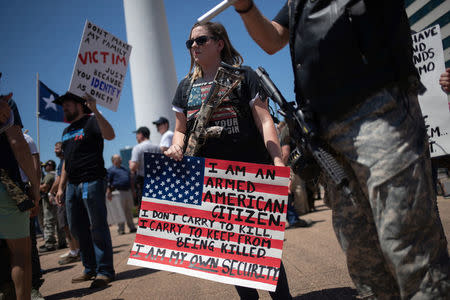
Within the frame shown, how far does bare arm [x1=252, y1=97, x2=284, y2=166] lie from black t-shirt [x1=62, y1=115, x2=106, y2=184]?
2750 millimetres

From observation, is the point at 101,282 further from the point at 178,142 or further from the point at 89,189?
the point at 178,142

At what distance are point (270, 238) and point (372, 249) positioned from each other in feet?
2.49

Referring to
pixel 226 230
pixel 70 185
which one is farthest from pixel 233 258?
pixel 70 185

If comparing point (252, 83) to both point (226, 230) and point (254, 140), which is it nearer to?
point (254, 140)

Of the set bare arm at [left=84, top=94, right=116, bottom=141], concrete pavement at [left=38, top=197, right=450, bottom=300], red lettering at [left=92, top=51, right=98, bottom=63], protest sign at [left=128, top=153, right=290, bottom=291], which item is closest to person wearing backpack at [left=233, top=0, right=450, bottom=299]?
protest sign at [left=128, top=153, right=290, bottom=291]

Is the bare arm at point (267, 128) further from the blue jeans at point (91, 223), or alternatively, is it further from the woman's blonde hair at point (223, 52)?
the blue jeans at point (91, 223)

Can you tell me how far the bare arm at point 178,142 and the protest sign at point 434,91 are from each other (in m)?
2.68

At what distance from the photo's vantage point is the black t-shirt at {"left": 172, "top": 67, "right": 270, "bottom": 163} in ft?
7.55

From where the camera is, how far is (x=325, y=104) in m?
1.49

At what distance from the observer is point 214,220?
7.44 ft

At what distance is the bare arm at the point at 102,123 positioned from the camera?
423 cm

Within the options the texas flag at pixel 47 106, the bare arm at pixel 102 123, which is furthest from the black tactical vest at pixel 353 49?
the texas flag at pixel 47 106

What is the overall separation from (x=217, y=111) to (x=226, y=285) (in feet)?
6.70

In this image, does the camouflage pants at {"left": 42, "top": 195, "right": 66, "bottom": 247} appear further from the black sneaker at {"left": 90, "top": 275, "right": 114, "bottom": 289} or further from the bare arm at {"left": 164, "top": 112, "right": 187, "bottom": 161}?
the bare arm at {"left": 164, "top": 112, "right": 187, "bottom": 161}
